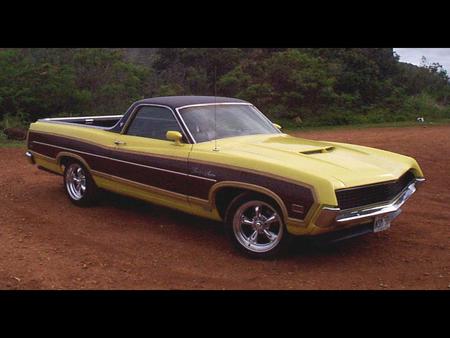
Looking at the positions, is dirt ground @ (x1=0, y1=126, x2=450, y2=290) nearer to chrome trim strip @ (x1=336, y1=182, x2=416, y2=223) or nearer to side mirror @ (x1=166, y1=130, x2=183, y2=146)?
chrome trim strip @ (x1=336, y1=182, x2=416, y2=223)

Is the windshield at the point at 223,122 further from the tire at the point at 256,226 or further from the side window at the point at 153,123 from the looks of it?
the tire at the point at 256,226

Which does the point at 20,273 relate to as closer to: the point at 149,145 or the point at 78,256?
the point at 78,256

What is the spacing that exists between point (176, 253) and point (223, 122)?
5.77 feet

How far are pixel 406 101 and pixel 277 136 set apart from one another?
18.2 metres

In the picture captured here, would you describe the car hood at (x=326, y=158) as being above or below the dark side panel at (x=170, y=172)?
above

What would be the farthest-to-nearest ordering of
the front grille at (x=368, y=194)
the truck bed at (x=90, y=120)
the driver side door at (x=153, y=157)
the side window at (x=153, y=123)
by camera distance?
the truck bed at (x=90, y=120), the side window at (x=153, y=123), the driver side door at (x=153, y=157), the front grille at (x=368, y=194)

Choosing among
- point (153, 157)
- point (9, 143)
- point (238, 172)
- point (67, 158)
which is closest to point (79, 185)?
point (67, 158)

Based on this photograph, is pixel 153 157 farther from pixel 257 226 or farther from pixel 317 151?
pixel 317 151

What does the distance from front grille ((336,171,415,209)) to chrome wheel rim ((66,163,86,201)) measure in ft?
13.0

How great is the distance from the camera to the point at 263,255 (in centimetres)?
550

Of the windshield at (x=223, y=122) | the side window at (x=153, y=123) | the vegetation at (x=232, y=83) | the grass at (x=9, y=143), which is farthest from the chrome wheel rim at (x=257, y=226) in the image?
the vegetation at (x=232, y=83)

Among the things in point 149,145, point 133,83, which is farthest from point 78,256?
point 133,83

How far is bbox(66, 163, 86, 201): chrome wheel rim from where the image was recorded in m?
7.78

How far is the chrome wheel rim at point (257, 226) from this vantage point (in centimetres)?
545
